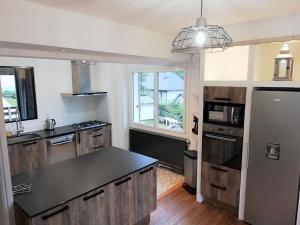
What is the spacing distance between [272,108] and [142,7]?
1.73 metres

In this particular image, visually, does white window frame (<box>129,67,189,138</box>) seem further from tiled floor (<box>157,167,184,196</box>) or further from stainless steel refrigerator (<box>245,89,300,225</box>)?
stainless steel refrigerator (<box>245,89,300,225</box>)

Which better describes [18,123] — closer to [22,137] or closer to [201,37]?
[22,137]

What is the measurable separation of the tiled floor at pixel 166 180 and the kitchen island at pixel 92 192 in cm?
94

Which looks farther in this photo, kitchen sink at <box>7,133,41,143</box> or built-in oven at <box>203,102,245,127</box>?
kitchen sink at <box>7,133,41,143</box>

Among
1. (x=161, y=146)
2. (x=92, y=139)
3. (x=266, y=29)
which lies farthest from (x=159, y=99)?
(x=266, y=29)

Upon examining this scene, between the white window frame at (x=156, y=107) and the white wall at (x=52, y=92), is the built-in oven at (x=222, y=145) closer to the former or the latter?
the white window frame at (x=156, y=107)

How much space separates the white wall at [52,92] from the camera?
404 centimetres

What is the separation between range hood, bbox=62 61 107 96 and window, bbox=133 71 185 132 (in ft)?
3.02

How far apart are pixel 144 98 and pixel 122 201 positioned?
9.45ft

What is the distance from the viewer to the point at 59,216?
5.92 ft

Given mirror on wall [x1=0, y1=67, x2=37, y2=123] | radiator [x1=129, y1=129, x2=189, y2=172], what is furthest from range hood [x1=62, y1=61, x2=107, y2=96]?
radiator [x1=129, y1=129, x2=189, y2=172]

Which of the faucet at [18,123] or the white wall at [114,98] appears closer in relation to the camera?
→ the faucet at [18,123]

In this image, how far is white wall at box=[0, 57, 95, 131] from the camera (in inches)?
159

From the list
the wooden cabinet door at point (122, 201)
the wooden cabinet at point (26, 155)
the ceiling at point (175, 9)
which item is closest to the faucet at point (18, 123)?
the wooden cabinet at point (26, 155)
